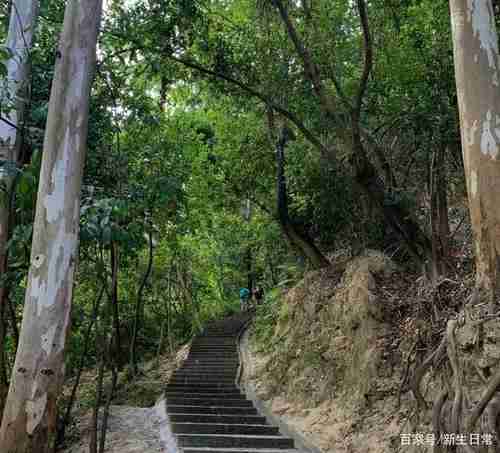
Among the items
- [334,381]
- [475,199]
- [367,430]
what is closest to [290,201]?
[334,381]

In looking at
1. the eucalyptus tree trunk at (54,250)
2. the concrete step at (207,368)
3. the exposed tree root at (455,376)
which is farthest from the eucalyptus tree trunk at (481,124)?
the concrete step at (207,368)

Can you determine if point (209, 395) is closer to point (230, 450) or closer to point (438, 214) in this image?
point (230, 450)

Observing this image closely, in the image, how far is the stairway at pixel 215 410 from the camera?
6.86 metres

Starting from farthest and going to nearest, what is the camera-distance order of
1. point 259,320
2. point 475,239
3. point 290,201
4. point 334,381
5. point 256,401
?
point 259,320
point 290,201
point 256,401
point 334,381
point 475,239

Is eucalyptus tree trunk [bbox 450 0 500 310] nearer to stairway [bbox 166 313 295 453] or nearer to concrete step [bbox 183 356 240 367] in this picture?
stairway [bbox 166 313 295 453]

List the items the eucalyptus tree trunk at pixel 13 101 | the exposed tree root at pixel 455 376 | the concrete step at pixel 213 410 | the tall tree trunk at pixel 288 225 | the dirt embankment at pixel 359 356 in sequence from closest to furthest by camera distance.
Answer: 1. the exposed tree root at pixel 455 376
2. the dirt embankment at pixel 359 356
3. the eucalyptus tree trunk at pixel 13 101
4. the concrete step at pixel 213 410
5. the tall tree trunk at pixel 288 225

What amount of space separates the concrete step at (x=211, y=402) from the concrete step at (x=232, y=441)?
2.01 metres

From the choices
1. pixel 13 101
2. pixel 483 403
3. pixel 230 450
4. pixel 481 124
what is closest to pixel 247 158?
pixel 13 101

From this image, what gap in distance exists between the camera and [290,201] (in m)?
11.7

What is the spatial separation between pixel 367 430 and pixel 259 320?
8.12m

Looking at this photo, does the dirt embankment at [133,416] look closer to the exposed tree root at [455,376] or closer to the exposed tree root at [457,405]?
the exposed tree root at [457,405]

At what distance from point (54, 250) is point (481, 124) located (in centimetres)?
404

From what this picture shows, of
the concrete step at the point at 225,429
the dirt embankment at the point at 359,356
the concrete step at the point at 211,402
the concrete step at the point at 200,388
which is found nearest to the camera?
the dirt embankment at the point at 359,356

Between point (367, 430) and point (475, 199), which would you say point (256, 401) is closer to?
point (367, 430)
